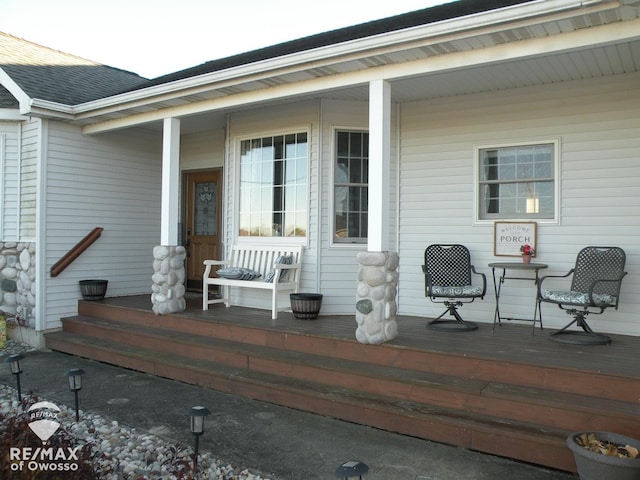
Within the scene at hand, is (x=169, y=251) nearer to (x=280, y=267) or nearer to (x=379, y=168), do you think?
(x=280, y=267)

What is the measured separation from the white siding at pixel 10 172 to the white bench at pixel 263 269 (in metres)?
2.69

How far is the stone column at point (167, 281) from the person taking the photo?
5.68 m

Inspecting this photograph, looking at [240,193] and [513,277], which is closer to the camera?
[513,277]

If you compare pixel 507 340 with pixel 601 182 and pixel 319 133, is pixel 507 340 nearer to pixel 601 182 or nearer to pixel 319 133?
pixel 601 182

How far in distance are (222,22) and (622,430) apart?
615 inches

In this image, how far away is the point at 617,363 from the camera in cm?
345

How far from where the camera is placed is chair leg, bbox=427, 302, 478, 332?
477 centimetres

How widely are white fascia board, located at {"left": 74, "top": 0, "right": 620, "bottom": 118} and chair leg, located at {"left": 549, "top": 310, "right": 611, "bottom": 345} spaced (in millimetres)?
2349

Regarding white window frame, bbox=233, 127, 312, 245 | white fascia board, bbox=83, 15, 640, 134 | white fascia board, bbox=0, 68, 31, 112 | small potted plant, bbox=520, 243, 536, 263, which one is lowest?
small potted plant, bbox=520, 243, 536, 263

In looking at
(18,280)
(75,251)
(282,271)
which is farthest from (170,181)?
(18,280)

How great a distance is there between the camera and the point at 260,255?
20.1 ft

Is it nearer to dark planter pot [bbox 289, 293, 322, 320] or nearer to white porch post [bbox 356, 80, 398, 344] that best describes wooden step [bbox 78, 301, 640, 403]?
white porch post [bbox 356, 80, 398, 344]

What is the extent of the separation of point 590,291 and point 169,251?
423cm

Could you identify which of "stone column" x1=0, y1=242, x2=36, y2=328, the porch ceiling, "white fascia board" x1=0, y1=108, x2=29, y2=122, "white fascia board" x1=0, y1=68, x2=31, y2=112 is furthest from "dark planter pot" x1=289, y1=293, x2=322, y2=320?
"white fascia board" x1=0, y1=108, x2=29, y2=122
